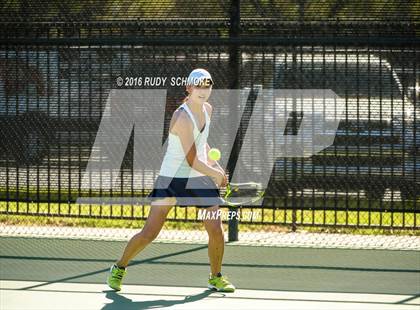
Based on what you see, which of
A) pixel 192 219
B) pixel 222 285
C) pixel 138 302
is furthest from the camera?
pixel 192 219

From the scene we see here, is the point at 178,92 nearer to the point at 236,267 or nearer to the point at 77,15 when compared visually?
the point at 77,15

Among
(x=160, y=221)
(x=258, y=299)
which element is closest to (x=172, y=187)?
(x=160, y=221)

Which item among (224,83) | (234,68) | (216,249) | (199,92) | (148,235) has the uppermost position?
(234,68)

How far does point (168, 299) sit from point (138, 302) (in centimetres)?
27

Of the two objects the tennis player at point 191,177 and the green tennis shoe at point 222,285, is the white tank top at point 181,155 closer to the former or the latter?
the tennis player at point 191,177

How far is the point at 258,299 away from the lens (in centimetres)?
741

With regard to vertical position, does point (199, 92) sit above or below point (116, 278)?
above

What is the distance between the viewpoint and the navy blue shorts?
24.5 ft

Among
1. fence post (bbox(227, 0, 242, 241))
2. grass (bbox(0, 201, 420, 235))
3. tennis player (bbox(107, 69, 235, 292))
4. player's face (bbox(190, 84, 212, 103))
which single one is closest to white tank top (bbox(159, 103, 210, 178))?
tennis player (bbox(107, 69, 235, 292))

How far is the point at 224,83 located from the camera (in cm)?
1037

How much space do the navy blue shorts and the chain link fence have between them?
2.45 meters

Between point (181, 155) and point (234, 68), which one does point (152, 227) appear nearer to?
point (181, 155)

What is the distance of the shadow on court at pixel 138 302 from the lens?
708cm

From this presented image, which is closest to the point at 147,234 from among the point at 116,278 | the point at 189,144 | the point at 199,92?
the point at 116,278
